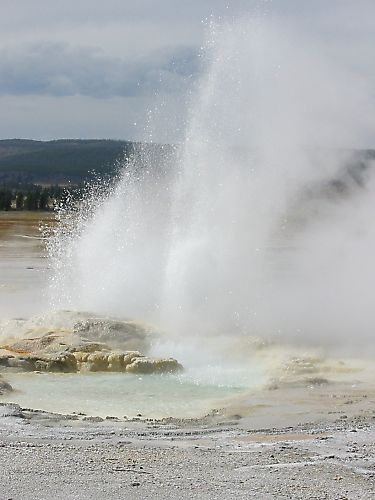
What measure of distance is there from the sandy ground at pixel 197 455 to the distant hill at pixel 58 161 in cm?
10371

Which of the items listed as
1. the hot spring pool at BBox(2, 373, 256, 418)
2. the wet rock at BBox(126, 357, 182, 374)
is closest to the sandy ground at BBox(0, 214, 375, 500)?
→ the hot spring pool at BBox(2, 373, 256, 418)

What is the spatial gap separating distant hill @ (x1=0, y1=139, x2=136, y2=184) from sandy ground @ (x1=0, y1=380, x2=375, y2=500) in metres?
104

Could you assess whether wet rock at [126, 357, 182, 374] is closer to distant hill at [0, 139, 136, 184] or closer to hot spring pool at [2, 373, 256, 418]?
hot spring pool at [2, 373, 256, 418]

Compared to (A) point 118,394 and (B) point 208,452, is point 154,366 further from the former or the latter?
(B) point 208,452

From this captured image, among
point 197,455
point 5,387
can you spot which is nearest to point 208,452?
point 197,455

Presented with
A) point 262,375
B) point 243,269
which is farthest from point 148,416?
point 243,269

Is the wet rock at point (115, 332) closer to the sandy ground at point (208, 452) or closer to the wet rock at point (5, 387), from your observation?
the wet rock at point (5, 387)

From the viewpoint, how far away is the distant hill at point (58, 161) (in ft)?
426

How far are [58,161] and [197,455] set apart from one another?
478 ft

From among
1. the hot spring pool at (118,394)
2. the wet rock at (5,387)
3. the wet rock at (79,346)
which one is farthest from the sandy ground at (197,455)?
the wet rock at (79,346)

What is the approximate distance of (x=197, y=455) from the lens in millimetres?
7977

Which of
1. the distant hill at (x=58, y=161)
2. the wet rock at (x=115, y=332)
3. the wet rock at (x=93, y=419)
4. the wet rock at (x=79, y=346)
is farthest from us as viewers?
the distant hill at (x=58, y=161)

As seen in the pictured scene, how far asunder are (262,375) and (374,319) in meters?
3.49

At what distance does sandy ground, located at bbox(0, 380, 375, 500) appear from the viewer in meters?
6.96
